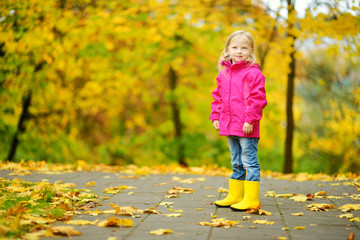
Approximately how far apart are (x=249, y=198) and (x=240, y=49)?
1516mm

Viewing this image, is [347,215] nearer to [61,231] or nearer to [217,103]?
[217,103]

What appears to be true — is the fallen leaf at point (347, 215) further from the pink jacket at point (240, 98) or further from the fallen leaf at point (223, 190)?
the fallen leaf at point (223, 190)

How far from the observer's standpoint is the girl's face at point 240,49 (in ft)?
12.8

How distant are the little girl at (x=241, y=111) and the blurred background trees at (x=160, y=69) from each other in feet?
11.2

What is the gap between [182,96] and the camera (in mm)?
12422

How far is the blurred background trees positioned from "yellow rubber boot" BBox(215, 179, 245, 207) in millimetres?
4030

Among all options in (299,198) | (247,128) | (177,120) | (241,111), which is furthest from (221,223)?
(177,120)

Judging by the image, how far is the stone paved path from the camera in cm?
291

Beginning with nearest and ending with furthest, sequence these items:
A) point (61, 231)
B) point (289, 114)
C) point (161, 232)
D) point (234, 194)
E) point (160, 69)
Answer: point (61, 231) < point (161, 232) < point (234, 194) < point (289, 114) < point (160, 69)

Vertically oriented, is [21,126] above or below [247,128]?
below

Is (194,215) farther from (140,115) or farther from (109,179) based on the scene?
(140,115)

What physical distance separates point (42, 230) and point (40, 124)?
7.97 meters

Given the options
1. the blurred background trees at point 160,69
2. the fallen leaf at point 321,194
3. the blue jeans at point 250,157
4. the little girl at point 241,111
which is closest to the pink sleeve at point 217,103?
the little girl at point 241,111

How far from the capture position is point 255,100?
366 centimetres
